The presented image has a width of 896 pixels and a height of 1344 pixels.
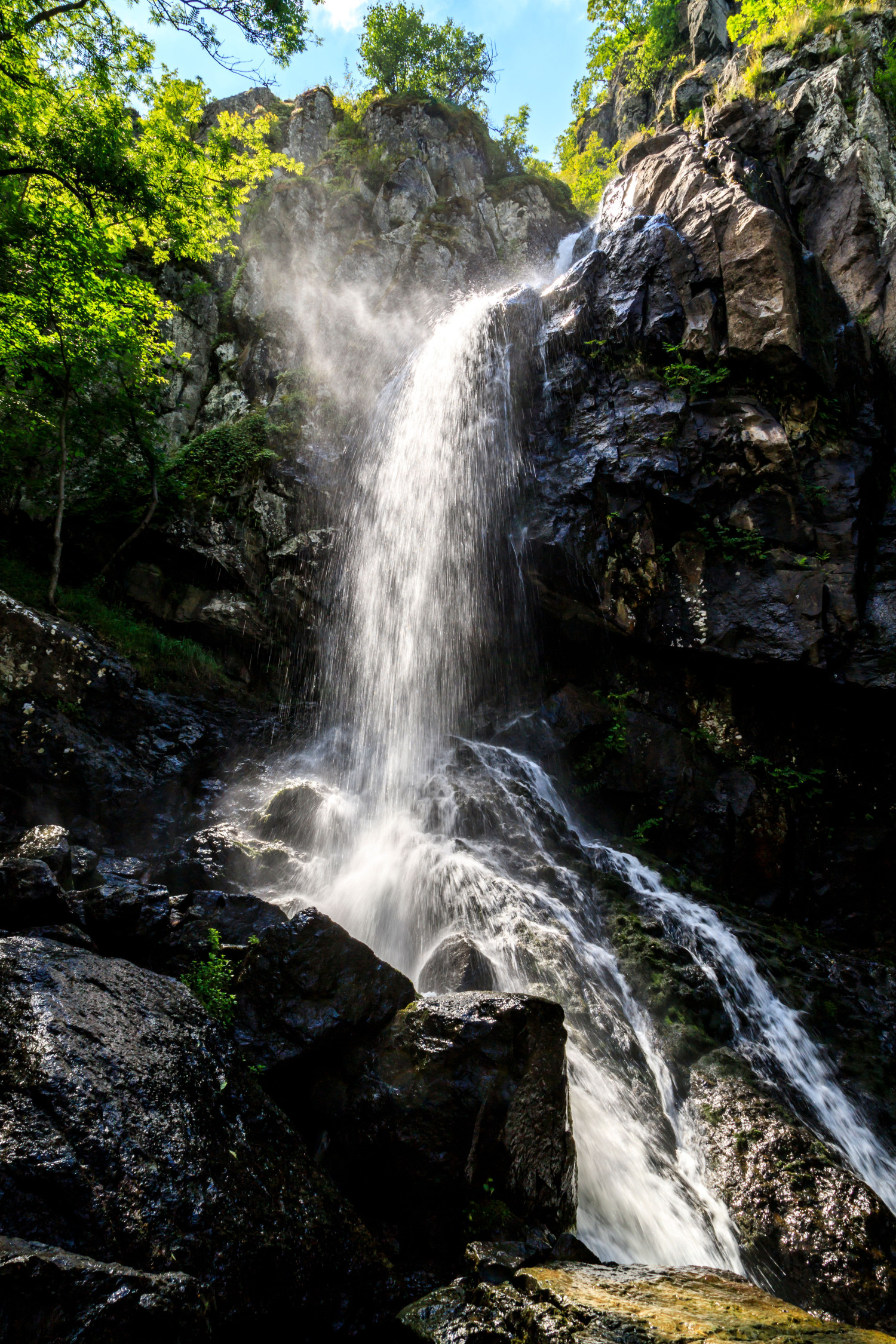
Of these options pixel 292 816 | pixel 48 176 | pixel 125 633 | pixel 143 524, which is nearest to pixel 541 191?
pixel 48 176

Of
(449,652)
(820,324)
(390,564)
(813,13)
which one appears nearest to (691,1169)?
(449,652)

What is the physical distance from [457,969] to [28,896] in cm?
355

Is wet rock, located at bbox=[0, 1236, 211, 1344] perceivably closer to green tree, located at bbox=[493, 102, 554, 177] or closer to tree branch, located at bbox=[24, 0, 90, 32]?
tree branch, located at bbox=[24, 0, 90, 32]

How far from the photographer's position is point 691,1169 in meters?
4.89

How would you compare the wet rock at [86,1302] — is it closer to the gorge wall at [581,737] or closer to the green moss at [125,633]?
the gorge wall at [581,737]

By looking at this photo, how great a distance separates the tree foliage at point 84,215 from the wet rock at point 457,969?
8.30 meters

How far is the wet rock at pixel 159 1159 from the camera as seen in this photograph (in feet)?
7.54

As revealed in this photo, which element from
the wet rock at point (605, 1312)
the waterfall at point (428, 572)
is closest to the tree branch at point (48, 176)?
the waterfall at point (428, 572)

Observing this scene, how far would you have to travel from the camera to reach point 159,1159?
8.57 feet

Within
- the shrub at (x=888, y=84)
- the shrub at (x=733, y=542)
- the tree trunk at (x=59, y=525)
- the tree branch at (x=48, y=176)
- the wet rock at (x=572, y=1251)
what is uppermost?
the shrub at (x=888, y=84)

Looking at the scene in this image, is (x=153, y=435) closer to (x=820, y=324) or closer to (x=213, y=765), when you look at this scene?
(x=213, y=765)

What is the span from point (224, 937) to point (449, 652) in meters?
8.21

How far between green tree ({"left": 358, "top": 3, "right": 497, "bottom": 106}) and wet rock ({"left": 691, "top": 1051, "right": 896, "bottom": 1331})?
34.0 meters

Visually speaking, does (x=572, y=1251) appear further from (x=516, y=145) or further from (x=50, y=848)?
(x=516, y=145)
